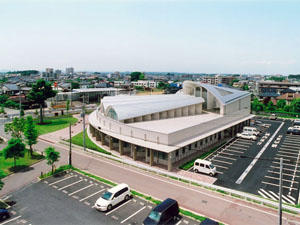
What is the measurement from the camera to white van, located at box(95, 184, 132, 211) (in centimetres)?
1828

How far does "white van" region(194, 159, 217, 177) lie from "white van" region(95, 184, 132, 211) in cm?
909

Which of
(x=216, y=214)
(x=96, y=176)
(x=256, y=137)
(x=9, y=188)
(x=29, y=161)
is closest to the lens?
(x=216, y=214)

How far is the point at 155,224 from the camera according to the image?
15.9 metres

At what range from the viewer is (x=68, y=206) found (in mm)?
18938

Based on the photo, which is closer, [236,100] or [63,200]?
[63,200]

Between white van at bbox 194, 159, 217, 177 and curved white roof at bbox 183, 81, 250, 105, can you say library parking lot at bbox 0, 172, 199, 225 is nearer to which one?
white van at bbox 194, 159, 217, 177

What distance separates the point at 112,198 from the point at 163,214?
179 inches

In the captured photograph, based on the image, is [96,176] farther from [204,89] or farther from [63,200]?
[204,89]

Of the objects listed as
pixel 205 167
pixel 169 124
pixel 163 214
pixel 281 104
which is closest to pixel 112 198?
pixel 163 214

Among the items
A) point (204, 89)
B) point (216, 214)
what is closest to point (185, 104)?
point (204, 89)

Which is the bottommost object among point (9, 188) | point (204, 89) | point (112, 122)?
point (9, 188)

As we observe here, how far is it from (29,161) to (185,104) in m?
25.2

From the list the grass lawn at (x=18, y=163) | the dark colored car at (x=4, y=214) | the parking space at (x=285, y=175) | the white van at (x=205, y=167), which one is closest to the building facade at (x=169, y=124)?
the white van at (x=205, y=167)

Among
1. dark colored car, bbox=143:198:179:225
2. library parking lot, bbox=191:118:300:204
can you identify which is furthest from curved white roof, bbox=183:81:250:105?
dark colored car, bbox=143:198:179:225
